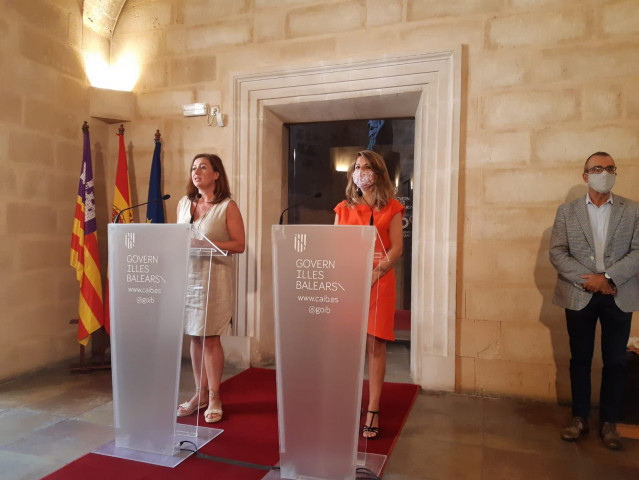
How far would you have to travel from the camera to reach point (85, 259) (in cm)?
393

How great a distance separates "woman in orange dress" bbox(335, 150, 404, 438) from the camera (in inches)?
101

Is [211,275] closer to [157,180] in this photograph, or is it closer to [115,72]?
[157,180]

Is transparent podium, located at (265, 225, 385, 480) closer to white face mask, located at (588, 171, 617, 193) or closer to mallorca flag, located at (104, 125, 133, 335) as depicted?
white face mask, located at (588, 171, 617, 193)

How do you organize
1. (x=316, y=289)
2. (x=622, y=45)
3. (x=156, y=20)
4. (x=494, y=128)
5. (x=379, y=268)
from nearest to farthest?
(x=316, y=289) < (x=379, y=268) < (x=622, y=45) < (x=494, y=128) < (x=156, y=20)

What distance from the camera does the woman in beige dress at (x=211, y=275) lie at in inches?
107

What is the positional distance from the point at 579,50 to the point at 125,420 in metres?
3.61

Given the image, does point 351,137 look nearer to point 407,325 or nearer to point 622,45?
point 407,325

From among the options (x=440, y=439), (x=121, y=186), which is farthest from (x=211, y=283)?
(x=121, y=186)

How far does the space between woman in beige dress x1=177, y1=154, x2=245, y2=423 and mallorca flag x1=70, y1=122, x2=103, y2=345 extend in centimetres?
151

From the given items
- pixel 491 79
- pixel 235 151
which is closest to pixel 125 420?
pixel 235 151

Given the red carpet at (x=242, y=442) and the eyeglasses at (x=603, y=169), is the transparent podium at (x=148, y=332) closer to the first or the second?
the red carpet at (x=242, y=442)

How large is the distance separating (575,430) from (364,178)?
184cm

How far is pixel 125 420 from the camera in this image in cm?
236

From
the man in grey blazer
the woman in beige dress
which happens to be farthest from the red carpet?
the man in grey blazer
